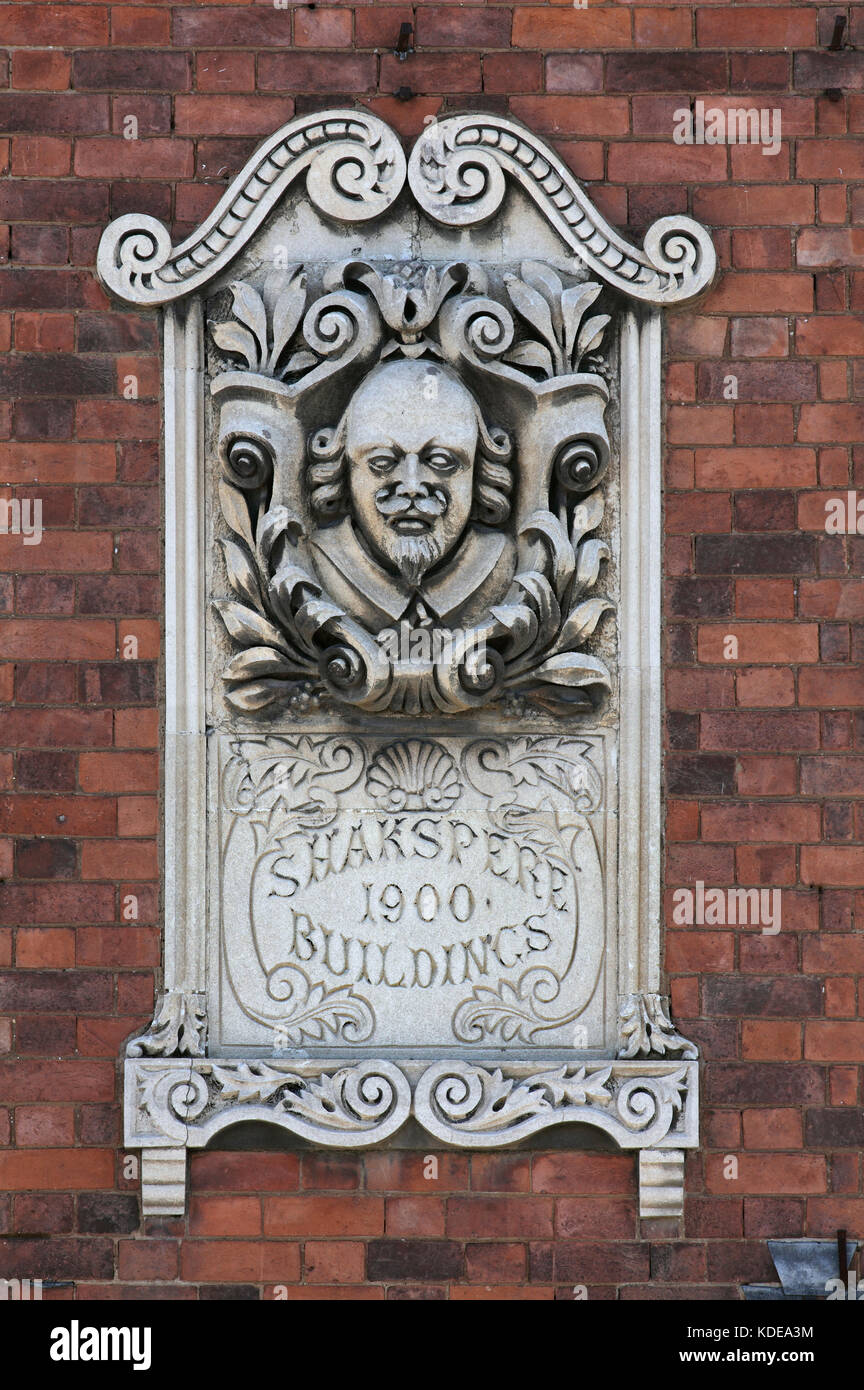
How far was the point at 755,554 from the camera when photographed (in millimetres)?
4922

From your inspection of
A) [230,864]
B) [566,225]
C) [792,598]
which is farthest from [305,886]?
[566,225]

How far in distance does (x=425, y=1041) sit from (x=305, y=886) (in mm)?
470

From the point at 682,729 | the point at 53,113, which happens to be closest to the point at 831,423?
the point at 682,729

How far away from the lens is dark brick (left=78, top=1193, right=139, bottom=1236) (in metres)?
4.74

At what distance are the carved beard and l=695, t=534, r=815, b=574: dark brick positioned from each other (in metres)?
0.65

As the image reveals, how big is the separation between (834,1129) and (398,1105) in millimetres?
1044

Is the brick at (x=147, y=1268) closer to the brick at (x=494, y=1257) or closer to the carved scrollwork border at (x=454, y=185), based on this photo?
the brick at (x=494, y=1257)

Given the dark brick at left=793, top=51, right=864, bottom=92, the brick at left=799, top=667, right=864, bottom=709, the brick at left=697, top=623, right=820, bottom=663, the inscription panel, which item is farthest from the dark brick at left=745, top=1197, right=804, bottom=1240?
the dark brick at left=793, top=51, right=864, bottom=92

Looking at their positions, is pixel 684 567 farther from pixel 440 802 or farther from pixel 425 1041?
pixel 425 1041

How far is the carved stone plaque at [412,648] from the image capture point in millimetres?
4789

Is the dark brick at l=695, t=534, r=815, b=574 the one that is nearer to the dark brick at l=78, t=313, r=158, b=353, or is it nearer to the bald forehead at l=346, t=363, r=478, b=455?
Result: the bald forehead at l=346, t=363, r=478, b=455

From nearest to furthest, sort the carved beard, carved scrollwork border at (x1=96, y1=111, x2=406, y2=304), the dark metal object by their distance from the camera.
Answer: the dark metal object < the carved beard < carved scrollwork border at (x1=96, y1=111, x2=406, y2=304)

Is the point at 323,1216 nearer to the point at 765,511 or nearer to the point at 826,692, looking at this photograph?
the point at 826,692

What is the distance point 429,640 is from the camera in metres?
4.82
